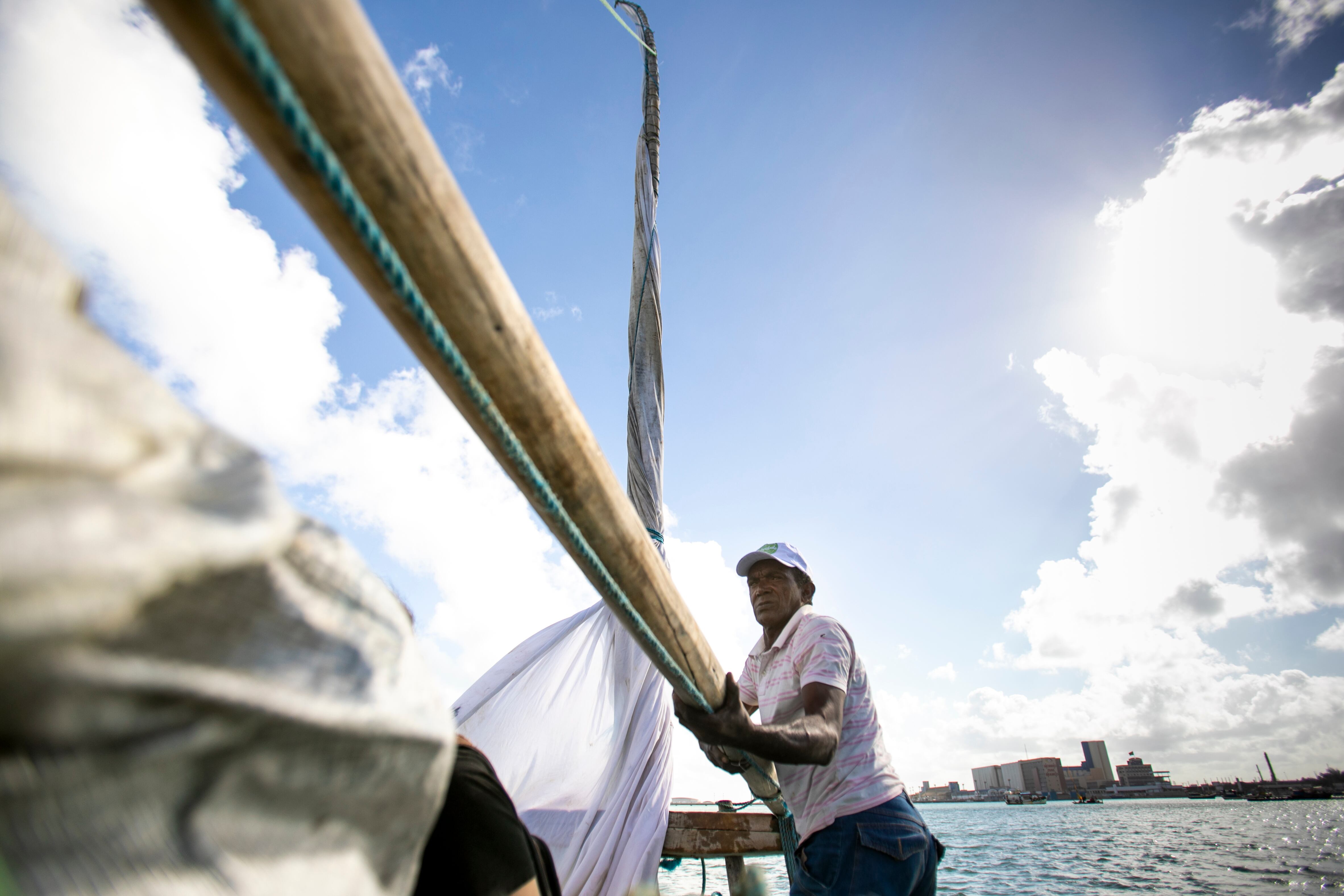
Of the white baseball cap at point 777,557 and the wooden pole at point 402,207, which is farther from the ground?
the white baseball cap at point 777,557

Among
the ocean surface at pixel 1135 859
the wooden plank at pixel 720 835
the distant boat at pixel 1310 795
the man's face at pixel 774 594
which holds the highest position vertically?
the man's face at pixel 774 594

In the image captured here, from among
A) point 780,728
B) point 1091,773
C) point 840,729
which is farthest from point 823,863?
point 1091,773

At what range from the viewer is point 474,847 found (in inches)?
41.2

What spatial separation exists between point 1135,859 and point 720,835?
34.3 meters

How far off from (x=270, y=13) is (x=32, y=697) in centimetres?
57

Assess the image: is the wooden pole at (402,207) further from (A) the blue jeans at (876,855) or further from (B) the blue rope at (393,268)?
(A) the blue jeans at (876,855)

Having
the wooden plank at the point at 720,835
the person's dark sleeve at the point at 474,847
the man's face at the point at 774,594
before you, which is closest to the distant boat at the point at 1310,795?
the wooden plank at the point at 720,835

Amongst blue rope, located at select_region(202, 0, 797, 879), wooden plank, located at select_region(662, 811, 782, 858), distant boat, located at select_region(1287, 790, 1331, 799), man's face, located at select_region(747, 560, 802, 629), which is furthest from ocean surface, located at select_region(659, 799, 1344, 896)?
distant boat, located at select_region(1287, 790, 1331, 799)

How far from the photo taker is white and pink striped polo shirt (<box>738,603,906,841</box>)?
91.0 inches

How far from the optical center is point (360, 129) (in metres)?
0.61

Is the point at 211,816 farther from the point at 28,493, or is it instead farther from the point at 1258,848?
the point at 1258,848

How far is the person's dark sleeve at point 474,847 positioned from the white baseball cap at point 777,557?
2.10 metres

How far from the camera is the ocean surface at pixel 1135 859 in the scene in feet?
58.5

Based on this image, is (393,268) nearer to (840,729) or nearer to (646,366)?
(840,729)
